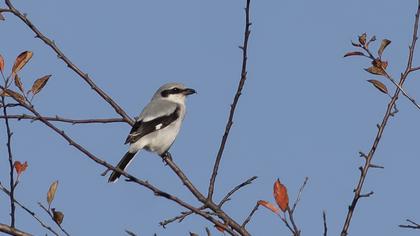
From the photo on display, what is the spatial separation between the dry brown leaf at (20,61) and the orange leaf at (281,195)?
1.43 meters

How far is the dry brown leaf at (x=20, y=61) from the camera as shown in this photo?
3303 mm

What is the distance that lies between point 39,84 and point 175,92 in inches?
141

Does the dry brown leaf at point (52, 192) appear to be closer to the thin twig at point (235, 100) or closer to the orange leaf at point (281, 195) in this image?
Result: the thin twig at point (235, 100)

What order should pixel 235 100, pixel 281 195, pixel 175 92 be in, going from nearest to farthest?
pixel 281 195 < pixel 235 100 < pixel 175 92

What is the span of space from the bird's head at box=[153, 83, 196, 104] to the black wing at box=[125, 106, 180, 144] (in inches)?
21.9

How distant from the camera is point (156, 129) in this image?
6070mm

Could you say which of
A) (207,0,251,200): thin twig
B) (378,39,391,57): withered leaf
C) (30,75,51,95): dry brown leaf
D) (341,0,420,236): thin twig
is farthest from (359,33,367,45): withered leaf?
(30,75,51,95): dry brown leaf

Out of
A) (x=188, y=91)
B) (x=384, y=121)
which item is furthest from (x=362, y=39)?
(x=188, y=91)

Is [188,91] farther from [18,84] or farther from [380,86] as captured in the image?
[380,86]

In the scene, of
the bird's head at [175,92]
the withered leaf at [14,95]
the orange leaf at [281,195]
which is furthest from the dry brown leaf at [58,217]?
the bird's head at [175,92]

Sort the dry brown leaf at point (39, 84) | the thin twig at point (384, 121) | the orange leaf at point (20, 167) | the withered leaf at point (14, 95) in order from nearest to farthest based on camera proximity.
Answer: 1. the thin twig at point (384, 121)
2. the withered leaf at point (14, 95)
3. the orange leaf at point (20, 167)
4. the dry brown leaf at point (39, 84)

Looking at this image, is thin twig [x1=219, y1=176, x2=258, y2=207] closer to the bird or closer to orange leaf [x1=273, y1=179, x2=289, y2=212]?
orange leaf [x1=273, y1=179, x2=289, y2=212]

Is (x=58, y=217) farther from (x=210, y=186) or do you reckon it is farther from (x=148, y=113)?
(x=148, y=113)

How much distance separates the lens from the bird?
19.5 ft
